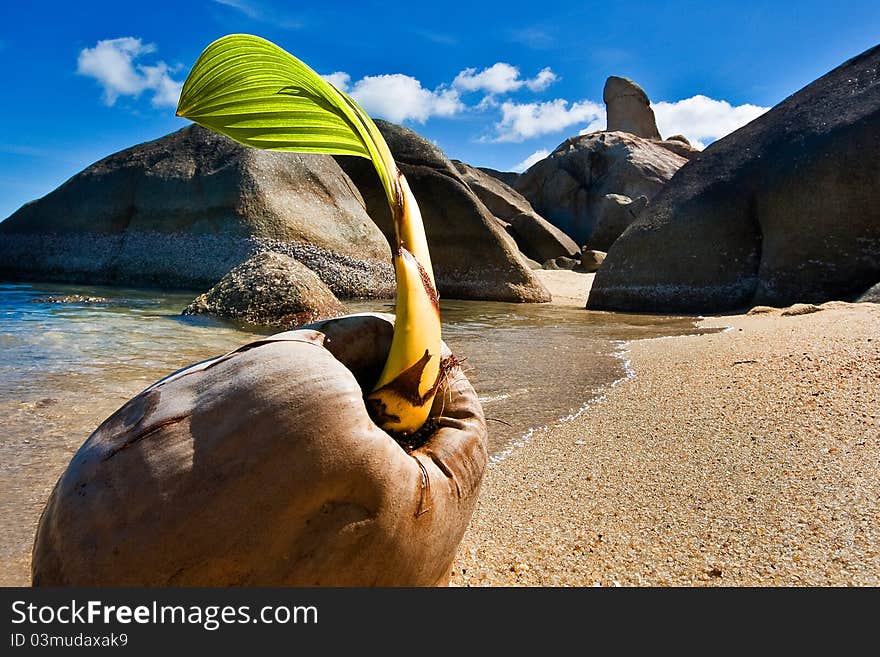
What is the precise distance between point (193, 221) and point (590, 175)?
1962cm

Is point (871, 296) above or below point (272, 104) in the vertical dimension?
below

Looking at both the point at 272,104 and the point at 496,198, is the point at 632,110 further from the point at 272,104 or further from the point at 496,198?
the point at 272,104

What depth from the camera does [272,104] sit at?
1.22 m

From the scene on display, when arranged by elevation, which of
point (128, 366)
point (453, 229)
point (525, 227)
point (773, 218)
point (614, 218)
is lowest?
point (128, 366)

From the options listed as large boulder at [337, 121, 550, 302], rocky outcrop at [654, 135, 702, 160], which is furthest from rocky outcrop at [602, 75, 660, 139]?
large boulder at [337, 121, 550, 302]

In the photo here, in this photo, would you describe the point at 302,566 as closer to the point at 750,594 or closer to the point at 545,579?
the point at 545,579

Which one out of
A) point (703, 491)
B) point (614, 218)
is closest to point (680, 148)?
point (614, 218)

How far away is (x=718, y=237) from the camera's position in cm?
805

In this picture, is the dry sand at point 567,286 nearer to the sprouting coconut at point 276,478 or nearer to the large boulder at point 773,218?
the large boulder at point 773,218

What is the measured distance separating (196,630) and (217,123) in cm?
93

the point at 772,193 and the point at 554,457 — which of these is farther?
the point at 772,193

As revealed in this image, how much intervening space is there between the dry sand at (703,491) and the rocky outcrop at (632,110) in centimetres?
3694

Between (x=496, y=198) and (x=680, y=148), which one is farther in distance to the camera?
(x=680, y=148)

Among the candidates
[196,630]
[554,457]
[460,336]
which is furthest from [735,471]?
[460,336]
